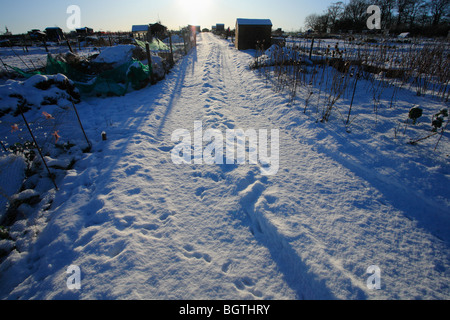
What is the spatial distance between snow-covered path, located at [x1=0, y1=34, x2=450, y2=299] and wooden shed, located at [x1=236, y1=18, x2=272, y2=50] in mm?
15974

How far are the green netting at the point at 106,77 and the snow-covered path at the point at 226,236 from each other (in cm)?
381

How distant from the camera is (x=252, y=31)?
15984 millimetres

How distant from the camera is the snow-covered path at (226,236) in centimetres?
162

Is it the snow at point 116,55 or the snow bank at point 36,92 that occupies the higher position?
the snow at point 116,55

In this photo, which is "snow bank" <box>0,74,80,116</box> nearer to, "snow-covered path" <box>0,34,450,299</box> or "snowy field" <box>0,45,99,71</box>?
"snow-covered path" <box>0,34,450,299</box>

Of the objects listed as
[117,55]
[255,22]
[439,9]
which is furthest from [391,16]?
[117,55]

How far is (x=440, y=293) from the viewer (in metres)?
1.51

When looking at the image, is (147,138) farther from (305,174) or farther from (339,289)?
(339,289)

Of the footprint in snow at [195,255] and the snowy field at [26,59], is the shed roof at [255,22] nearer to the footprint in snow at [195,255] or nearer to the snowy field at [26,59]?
the snowy field at [26,59]

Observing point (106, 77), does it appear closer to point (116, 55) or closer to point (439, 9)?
point (116, 55)

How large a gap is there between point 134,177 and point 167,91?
4867 millimetres

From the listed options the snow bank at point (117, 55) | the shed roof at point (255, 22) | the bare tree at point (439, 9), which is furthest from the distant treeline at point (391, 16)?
the snow bank at point (117, 55)

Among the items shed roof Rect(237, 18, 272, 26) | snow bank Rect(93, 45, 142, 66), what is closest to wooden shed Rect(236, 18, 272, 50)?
shed roof Rect(237, 18, 272, 26)
